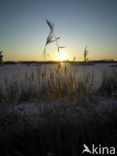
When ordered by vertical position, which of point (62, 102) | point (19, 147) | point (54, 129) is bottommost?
point (19, 147)

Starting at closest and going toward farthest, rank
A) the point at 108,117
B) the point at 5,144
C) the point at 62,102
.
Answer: the point at 5,144 → the point at 108,117 → the point at 62,102

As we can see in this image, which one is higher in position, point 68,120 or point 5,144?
point 68,120

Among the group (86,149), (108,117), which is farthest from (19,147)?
A: (108,117)

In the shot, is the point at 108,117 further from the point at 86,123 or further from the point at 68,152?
the point at 68,152

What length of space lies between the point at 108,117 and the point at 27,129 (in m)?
1.08

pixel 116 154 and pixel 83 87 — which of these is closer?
pixel 116 154

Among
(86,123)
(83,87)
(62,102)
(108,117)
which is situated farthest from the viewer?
(83,87)

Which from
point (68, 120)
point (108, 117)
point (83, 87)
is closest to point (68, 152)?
point (68, 120)

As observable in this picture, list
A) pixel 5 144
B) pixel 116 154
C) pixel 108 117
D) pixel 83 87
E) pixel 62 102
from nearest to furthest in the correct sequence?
pixel 116 154 < pixel 5 144 < pixel 108 117 < pixel 62 102 < pixel 83 87

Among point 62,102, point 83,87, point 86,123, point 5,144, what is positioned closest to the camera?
point 5,144

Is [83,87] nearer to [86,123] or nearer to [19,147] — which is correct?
[86,123]

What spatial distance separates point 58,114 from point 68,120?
15 centimetres

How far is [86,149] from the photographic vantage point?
5.81 ft

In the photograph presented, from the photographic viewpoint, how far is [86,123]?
84.8 inches
